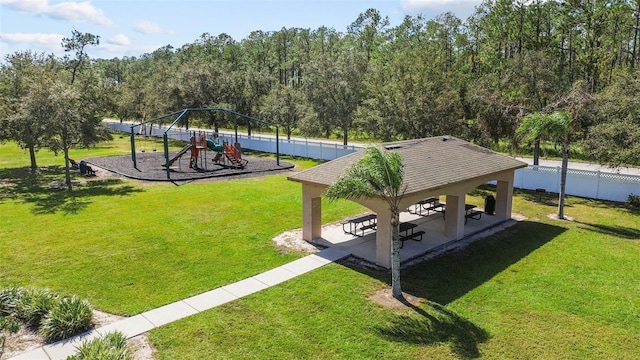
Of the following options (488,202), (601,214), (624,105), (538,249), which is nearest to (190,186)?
(488,202)

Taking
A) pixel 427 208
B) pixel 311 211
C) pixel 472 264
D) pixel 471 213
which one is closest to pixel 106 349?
pixel 311 211

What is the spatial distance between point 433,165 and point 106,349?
11.7 meters

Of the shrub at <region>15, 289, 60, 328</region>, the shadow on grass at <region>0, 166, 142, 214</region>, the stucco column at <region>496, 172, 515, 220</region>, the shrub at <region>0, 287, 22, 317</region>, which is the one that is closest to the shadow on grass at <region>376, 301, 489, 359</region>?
the shrub at <region>15, 289, 60, 328</region>

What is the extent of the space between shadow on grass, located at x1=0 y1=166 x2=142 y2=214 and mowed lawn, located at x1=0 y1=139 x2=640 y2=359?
390 mm

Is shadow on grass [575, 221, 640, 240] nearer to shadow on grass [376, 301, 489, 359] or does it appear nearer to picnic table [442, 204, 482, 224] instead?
picnic table [442, 204, 482, 224]

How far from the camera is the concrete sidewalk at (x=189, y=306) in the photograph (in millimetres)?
8922

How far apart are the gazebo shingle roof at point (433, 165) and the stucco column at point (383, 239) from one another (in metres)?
1.06

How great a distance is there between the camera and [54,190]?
24781 millimetres

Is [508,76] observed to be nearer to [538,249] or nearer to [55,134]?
[538,249]

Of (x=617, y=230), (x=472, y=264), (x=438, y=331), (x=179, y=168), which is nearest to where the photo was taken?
(x=438, y=331)

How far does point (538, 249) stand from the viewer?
1506 centimetres

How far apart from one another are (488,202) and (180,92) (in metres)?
36.1

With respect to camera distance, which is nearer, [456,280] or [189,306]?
[189,306]

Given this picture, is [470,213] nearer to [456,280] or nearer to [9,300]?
[456,280]
